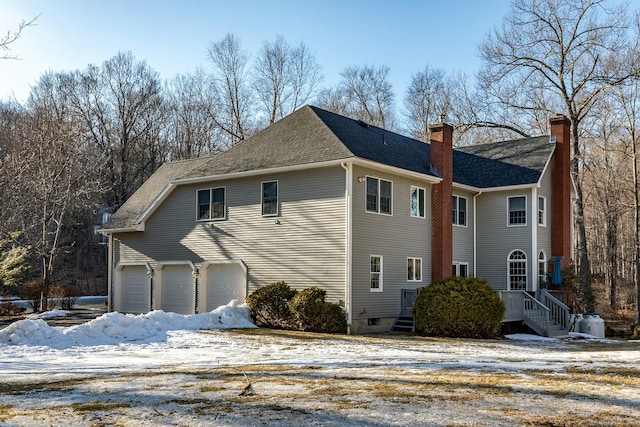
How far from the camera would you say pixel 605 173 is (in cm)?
4191

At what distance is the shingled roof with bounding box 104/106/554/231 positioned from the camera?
2151cm

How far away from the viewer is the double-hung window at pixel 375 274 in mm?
21047

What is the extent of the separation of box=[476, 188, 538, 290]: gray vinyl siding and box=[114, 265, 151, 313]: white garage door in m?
13.6

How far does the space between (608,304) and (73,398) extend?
4204cm

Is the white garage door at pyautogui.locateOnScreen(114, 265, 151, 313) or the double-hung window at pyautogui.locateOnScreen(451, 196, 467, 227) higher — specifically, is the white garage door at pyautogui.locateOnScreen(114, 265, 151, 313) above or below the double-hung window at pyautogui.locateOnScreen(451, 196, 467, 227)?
below

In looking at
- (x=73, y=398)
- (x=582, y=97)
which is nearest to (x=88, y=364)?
(x=73, y=398)

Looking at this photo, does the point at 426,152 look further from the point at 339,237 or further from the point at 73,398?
the point at 73,398

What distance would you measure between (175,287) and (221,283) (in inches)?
94.3

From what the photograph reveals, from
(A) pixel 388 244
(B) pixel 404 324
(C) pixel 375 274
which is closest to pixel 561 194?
(A) pixel 388 244

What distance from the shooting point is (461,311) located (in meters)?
20.0

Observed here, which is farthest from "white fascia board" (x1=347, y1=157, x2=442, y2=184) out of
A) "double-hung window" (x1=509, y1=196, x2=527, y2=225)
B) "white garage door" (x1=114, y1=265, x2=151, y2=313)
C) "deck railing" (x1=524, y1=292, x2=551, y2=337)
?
"white garage door" (x1=114, y1=265, x2=151, y2=313)

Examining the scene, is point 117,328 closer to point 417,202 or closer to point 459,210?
point 417,202

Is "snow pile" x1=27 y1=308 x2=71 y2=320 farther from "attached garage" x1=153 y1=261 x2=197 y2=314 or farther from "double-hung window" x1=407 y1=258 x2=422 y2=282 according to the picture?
"double-hung window" x1=407 y1=258 x2=422 y2=282

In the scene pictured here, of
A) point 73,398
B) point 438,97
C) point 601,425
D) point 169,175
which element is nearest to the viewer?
point 601,425
